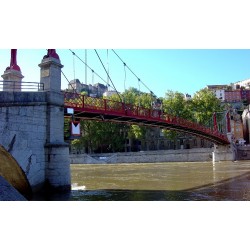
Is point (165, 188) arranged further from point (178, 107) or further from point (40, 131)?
point (178, 107)

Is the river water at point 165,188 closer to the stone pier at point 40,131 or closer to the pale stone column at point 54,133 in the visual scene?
the pale stone column at point 54,133

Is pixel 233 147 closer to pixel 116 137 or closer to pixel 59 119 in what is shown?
pixel 116 137

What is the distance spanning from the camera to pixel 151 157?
49.5m

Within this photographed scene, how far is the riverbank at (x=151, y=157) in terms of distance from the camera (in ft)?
150

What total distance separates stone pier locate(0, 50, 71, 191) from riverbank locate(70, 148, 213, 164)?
37266mm

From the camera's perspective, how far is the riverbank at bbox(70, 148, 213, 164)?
45.6 metres

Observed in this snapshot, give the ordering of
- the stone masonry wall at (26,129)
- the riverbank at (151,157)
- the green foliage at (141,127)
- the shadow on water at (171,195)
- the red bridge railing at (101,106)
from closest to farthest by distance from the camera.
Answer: the shadow on water at (171,195), the stone masonry wall at (26,129), the red bridge railing at (101,106), the riverbank at (151,157), the green foliage at (141,127)

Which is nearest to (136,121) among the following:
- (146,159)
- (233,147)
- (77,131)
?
(77,131)

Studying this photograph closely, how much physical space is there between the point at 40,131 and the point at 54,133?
1.80 ft

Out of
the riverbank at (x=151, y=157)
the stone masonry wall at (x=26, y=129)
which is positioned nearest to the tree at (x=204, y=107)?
the riverbank at (x=151, y=157)

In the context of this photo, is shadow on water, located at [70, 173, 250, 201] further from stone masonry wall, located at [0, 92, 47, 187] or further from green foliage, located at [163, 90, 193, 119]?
green foliage, located at [163, 90, 193, 119]

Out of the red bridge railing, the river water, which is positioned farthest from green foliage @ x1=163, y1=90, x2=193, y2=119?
the river water

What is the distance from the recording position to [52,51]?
10906 millimetres

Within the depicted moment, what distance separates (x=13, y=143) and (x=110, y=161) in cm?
4259
